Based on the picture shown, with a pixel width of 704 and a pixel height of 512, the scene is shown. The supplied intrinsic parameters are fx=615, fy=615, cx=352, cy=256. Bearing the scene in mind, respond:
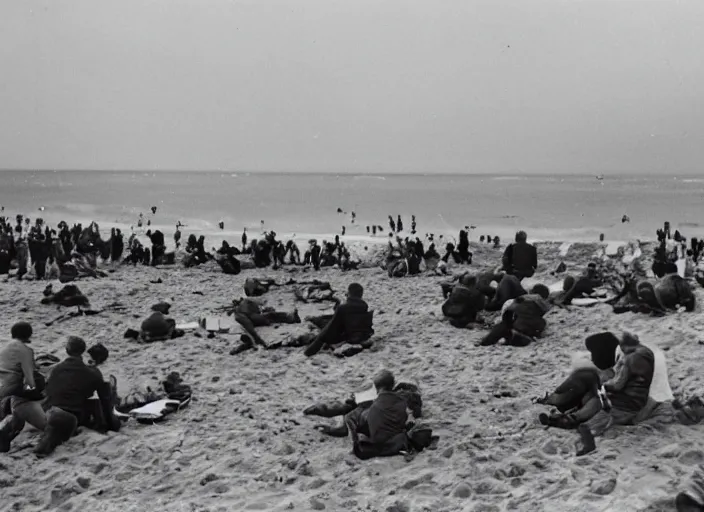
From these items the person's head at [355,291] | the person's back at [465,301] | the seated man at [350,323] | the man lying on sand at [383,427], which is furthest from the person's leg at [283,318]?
the man lying on sand at [383,427]

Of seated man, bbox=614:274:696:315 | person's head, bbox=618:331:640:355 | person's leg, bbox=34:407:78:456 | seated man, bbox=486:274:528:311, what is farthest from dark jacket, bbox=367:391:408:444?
seated man, bbox=614:274:696:315

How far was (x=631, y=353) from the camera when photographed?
6270 millimetres

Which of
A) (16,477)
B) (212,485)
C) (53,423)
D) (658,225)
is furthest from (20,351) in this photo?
(658,225)

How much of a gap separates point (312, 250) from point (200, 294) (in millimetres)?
5492

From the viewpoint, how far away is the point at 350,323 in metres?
10.4

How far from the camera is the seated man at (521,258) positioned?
13.1 m

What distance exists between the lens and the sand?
540 centimetres

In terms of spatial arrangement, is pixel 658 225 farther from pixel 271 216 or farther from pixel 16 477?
pixel 16 477

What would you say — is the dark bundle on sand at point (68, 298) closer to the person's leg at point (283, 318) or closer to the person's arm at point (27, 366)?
→ the person's leg at point (283, 318)

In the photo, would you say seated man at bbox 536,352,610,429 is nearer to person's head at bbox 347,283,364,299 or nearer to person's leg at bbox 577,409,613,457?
person's leg at bbox 577,409,613,457

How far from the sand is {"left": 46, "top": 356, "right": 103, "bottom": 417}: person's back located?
415 mm

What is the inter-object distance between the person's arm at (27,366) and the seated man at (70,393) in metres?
0.33

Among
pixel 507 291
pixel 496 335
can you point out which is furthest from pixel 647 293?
pixel 496 335

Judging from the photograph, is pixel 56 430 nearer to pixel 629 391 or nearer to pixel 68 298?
pixel 629 391
